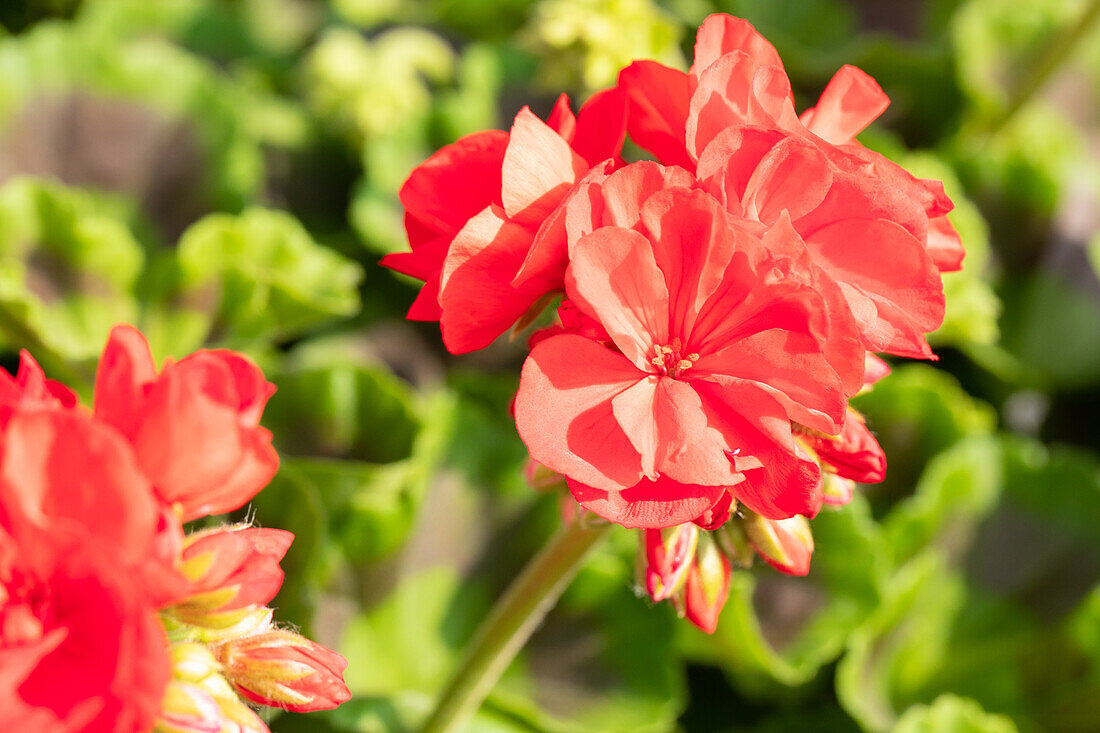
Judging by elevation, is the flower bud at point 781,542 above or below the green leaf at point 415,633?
above

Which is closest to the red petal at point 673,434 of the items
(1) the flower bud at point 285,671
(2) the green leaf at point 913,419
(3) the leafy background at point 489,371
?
(1) the flower bud at point 285,671

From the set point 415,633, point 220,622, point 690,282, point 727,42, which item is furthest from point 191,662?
point 415,633

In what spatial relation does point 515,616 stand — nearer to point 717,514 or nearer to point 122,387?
point 717,514

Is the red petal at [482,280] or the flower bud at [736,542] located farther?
the flower bud at [736,542]

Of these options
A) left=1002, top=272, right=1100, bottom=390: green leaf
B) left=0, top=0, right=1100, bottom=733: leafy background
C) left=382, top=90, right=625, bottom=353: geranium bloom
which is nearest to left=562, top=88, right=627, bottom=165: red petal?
left=382, top=90, right=625, bottom=353: geranium bloom

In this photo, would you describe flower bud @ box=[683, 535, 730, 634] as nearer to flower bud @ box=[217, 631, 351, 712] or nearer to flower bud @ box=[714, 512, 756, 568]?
flower bud @ box=[714, 512, 756, 568]

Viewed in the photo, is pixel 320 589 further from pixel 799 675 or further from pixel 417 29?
pixel 417 29

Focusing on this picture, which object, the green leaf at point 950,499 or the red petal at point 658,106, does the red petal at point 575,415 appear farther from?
the green leaf at point 950,499
